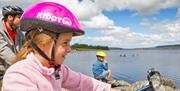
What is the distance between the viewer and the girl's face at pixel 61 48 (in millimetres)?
2410

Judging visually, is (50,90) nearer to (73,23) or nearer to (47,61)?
(47,61)

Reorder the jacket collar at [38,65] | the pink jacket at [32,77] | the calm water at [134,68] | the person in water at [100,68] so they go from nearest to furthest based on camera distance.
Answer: the pink jacket at [32,77], the jacket collar at [38,65], the person in water at [100,68], the calm water at [134,68]

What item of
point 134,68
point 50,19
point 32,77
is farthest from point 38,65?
point 134,68

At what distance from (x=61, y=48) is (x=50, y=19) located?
0.23 m

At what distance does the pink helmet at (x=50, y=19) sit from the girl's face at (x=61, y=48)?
59 mm

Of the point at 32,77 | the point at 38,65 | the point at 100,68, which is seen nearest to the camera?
the point at 32,77

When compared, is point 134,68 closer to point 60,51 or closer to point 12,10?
point 12,10

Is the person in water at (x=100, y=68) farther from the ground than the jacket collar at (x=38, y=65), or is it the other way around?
the jacket collar at (x=38, y=65)

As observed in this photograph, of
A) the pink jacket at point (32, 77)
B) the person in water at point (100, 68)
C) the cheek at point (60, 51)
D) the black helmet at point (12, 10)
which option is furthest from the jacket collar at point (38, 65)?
the person in water at point (100, 68)

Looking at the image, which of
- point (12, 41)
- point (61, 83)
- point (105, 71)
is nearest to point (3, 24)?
point (12, 41)

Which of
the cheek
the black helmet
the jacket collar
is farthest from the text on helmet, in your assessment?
the black helmet

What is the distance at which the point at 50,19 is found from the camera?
2426mm

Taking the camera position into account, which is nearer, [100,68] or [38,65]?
[38,65]

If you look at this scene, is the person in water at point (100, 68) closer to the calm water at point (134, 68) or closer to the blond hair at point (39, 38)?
the blond hair at point (39, 38)
